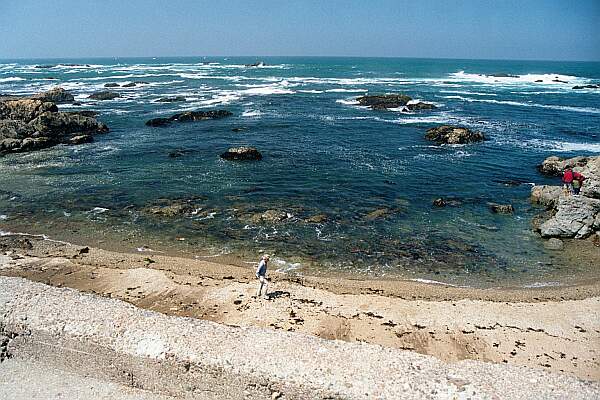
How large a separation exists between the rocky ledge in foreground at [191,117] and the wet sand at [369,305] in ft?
105

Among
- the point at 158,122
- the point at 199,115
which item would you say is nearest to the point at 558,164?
the point at 199,115

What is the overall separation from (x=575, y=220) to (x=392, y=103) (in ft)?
142

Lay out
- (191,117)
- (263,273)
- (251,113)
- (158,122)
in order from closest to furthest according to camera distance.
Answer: (263,273)
(158,122)
(191,117)
(251,113)

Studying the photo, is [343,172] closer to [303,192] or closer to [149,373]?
[303,192]

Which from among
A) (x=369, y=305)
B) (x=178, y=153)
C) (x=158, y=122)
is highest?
(x=158, y=122)

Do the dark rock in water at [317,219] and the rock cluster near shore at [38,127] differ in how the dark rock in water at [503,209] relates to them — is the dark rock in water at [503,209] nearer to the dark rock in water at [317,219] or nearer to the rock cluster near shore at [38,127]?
the dark rock in water at [317,219]

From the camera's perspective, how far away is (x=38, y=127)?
1587 inches

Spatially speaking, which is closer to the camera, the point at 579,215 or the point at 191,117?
the point at 579,215

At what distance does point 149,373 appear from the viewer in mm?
10180

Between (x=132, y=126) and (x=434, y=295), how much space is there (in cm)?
4122

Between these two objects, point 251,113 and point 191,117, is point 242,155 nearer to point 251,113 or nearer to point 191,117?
point 191,117

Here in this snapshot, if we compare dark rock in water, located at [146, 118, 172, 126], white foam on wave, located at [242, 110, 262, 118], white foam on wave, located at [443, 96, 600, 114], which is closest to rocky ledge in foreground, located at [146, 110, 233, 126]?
dark rock in water, located at [146, 118, 172, 126]

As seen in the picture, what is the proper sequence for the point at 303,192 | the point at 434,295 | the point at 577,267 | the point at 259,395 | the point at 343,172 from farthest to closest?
the point at 343,172 < the point at 303,192 < the point at 577,267 < the point at 434,295 < the point at 259,395

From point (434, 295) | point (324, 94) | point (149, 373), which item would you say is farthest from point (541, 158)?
point (324, 94)
